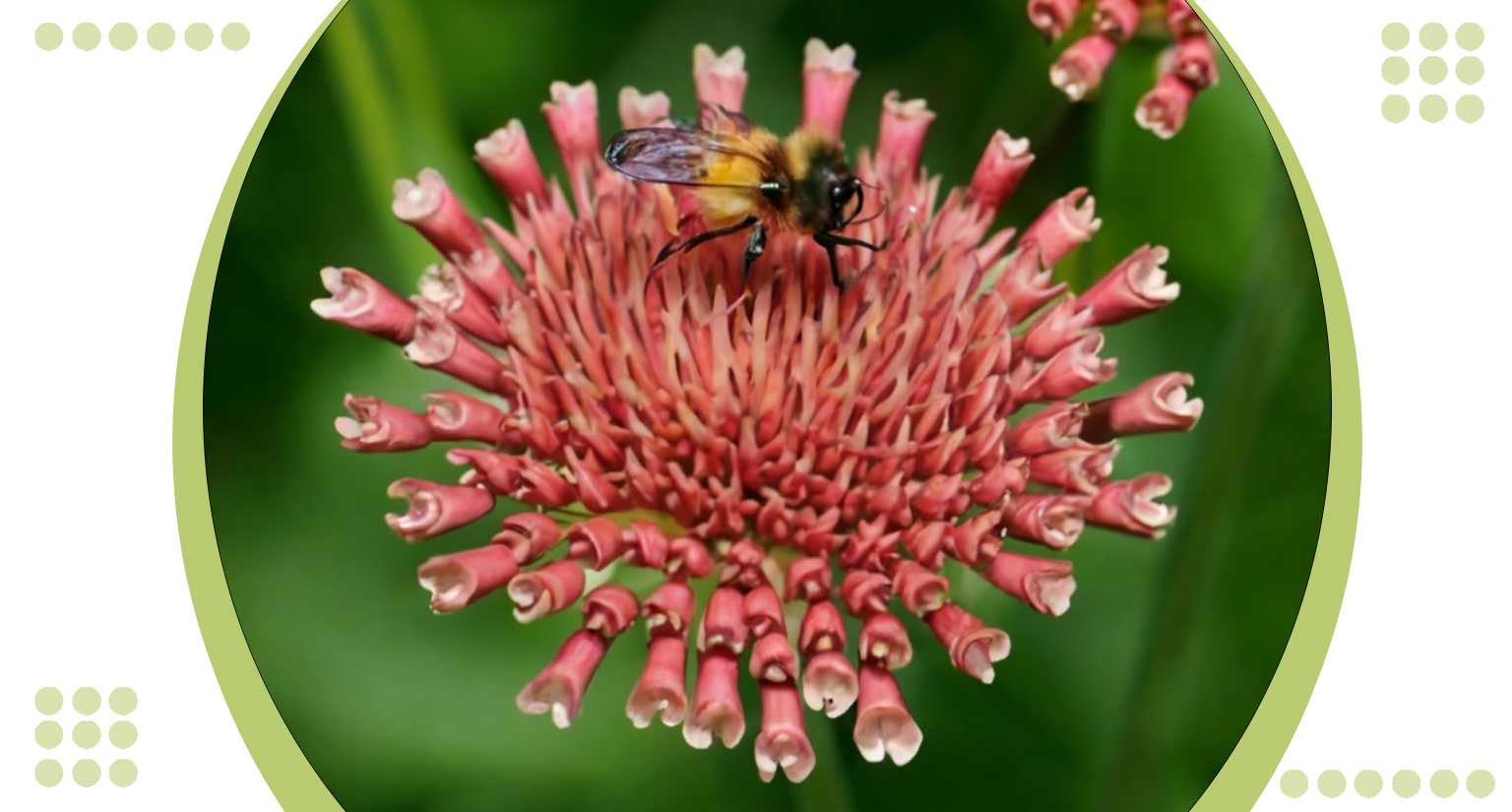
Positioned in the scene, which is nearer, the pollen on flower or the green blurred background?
the pollen on flower

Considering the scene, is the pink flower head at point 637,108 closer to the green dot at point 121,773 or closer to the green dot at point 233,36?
the green dot at point 233,36

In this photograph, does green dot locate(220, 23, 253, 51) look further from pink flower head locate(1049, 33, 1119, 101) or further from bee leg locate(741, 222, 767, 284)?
pink flower head locate(1049, 33, 1119, 101)

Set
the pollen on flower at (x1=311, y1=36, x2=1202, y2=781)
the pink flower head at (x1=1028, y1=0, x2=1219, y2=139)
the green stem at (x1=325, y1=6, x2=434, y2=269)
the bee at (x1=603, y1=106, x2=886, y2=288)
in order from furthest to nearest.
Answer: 1. the green stem at (x1=325, y1=6, x2=434, y2=269)
2. the pink flower head at (x1=1028, y1=0, x2=1219, y2=139)
3. the bee at (x1=603, y1=106, x2=886, y2=288)
4. the pollen on flower at (x1=311, y1=36, x2=1202, y2=781)

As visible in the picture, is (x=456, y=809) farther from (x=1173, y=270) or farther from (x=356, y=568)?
(x=1173, y=270)

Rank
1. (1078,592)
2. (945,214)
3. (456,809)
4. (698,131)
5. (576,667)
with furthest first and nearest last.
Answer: (1078,592) → (456,809) → (945,214) → (698,131) → (576,667)

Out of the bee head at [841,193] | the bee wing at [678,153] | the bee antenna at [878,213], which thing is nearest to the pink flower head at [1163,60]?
the bee antenna at [878,213]

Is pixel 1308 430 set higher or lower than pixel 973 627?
higher

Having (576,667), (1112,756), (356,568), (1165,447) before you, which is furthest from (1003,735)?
(356,568)

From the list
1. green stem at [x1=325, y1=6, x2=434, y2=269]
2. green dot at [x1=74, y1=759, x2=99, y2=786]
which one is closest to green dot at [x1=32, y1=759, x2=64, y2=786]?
green dot at [x1=74, y1=759, x2=99, y2=786]
